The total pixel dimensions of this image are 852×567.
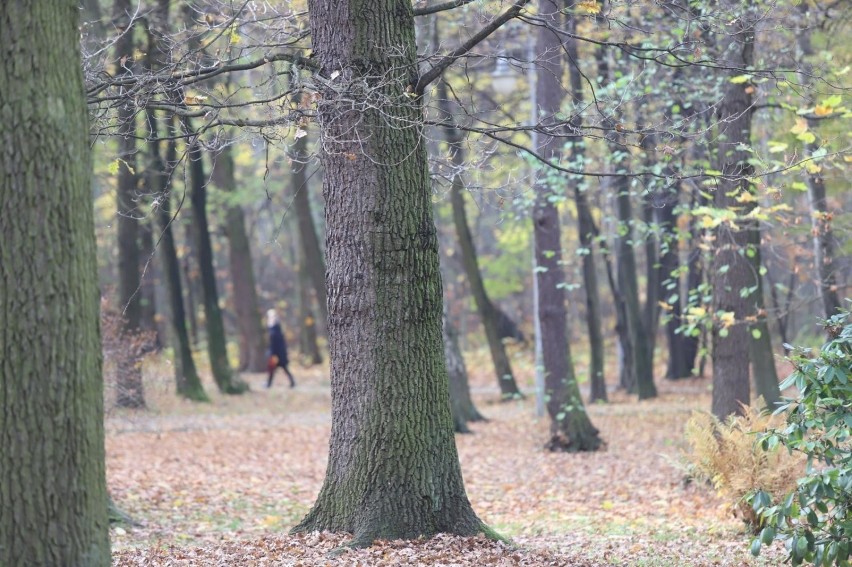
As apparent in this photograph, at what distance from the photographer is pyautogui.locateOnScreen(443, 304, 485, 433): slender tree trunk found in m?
17.3

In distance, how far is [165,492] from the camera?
11.5 metres

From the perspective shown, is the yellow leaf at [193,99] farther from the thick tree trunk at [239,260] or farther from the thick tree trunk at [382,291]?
the thick tree trunk at [239,260]

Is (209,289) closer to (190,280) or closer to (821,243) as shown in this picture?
(821,243)

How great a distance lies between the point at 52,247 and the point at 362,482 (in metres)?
3.29

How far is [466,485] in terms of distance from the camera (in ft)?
42.2

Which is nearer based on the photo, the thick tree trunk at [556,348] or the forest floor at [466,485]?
the forest floor at [466,485]

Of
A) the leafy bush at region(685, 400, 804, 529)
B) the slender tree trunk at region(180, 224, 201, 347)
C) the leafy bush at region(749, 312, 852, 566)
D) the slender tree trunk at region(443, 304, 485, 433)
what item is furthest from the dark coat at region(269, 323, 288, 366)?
the leafy bush at region(749, 312, 852, 566)

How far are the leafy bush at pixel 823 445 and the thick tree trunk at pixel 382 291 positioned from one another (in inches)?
89.9

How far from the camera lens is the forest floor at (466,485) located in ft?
21.9

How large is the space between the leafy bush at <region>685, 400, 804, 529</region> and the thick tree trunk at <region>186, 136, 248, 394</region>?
14.3 m

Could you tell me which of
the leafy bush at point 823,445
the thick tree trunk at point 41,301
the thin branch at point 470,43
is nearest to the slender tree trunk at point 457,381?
the thin branch at point 470,43

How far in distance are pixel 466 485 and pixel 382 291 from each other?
6982 mm

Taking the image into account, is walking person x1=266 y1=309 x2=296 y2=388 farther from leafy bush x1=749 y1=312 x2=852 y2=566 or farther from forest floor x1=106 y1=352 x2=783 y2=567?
leafy bush x1=749 y1=312 x2=852 y2=566

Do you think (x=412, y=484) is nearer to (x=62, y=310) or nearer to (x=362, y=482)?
(x=362, y=482)
